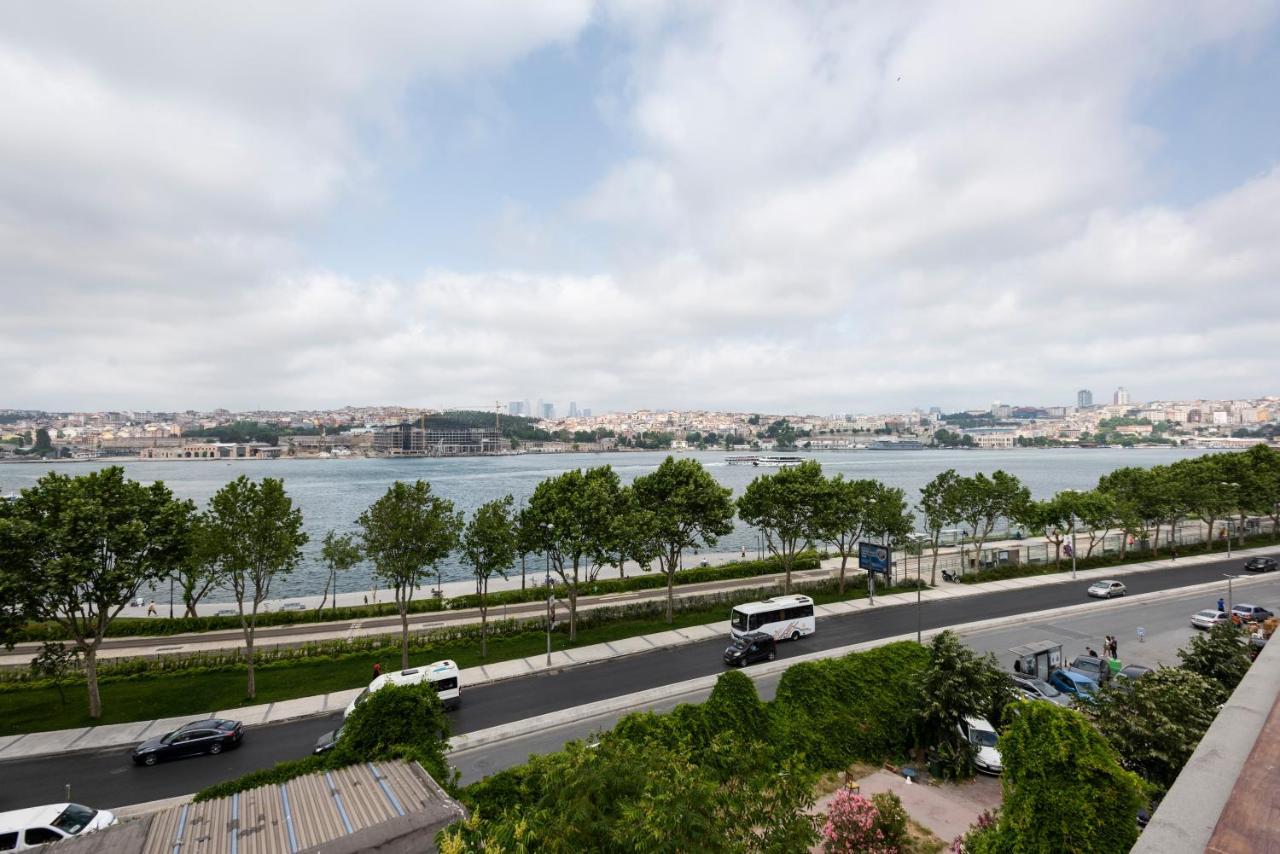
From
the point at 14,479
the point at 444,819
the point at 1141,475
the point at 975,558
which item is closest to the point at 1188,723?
the point at 444,819

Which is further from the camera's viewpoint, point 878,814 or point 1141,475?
point 1141,475

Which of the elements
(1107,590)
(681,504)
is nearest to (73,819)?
(681,504)

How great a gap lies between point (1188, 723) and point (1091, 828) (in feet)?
21.0

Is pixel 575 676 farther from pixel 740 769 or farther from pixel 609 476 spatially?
pixel 740 769

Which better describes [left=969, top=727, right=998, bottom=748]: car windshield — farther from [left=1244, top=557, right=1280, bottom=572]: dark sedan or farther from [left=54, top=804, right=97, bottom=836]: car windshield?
[left=1244, top=557, right=1280, bottom=572]: dark sedan

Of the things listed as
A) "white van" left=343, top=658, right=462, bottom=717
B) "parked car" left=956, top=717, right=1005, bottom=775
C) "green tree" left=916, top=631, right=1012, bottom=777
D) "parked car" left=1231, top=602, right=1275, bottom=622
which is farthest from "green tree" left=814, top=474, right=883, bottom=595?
"white van" left=343, top=658, right=462, bottom=717

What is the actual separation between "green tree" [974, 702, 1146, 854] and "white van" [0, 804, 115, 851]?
17.4 m

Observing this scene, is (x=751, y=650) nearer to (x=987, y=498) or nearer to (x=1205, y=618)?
(x=1205, y=618)

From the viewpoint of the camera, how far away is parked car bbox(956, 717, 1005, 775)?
16.2 metres

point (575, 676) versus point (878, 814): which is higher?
point (878, 814)

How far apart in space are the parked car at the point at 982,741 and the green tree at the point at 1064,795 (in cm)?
716

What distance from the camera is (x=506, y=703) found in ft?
71.4

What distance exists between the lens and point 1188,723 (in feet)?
41.8

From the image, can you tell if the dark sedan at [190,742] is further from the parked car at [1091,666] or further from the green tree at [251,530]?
the parked car at [1091,666]
